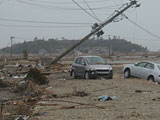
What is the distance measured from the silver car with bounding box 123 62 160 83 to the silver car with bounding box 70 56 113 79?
159cm

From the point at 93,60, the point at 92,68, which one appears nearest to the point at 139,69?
the point at 92,68

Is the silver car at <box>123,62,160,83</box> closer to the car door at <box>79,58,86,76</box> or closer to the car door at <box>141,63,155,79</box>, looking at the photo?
the car door at <box>141,63,155,79</box>

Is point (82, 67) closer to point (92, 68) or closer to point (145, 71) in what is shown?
point (92, 68)

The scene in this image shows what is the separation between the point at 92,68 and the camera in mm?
20359

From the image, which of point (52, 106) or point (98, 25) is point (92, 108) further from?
point (98, 25)

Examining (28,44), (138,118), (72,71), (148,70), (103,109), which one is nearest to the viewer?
(138,118)

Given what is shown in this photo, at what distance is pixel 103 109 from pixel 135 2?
2637 centimetres

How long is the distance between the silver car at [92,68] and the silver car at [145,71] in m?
1.59

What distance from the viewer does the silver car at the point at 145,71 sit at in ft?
61.9

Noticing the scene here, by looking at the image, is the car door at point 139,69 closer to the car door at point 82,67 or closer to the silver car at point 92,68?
the silver car at point 92,68

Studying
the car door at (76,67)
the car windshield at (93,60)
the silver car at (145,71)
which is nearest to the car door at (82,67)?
the car windshield at (93,60)

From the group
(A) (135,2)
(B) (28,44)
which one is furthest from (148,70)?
(B) (28,44)

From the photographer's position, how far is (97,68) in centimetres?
2039

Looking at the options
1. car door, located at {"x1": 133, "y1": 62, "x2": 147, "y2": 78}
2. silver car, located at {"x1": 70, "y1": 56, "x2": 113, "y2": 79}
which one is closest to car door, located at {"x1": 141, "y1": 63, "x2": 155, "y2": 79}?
car door, located at {"x1": 133, "y1": 62, "x2": 147, "y2": 78}
